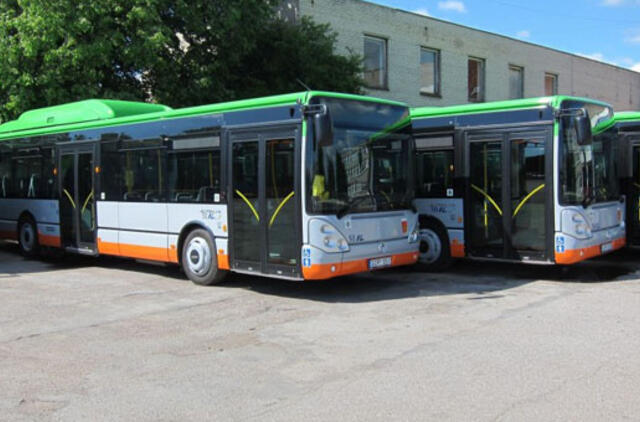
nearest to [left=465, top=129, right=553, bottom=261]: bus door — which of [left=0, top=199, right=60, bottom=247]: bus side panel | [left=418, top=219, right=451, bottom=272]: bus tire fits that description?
[left=418, top=219, right=451, bottom=272]: bus tire

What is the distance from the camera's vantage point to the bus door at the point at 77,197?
12.9m

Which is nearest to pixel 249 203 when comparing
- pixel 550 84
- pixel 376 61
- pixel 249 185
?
pixel 249 185

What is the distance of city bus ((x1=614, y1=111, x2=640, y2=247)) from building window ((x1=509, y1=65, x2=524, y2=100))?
17405mm

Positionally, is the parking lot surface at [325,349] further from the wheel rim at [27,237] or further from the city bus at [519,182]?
the wheel rim at [27,237]

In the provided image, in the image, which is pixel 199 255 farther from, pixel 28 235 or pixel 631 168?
pixel 631 168

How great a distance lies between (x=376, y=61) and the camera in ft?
80.8

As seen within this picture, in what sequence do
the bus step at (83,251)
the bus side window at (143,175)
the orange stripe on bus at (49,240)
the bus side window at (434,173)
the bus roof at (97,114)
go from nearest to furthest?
the bus roof at (97,114), the bus side window at (143,175), the bus side window at (434,173), the bus step at (83,251), the orange stripe on bus at (49,240)

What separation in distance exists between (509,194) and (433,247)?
1816 millimetres

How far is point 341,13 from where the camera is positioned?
904 inches

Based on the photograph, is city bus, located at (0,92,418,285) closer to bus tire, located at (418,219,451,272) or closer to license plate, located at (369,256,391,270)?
license plate, located at (369,256,391,270)

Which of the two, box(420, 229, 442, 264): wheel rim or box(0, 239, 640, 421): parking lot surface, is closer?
box(0, 239, 640, 421): parking lot surface

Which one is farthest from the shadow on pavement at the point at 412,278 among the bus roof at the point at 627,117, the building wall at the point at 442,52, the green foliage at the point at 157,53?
the building wall at the point at 442,52

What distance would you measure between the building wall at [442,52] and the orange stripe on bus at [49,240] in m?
11.5

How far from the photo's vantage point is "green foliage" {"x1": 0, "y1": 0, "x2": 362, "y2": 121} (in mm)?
15258
